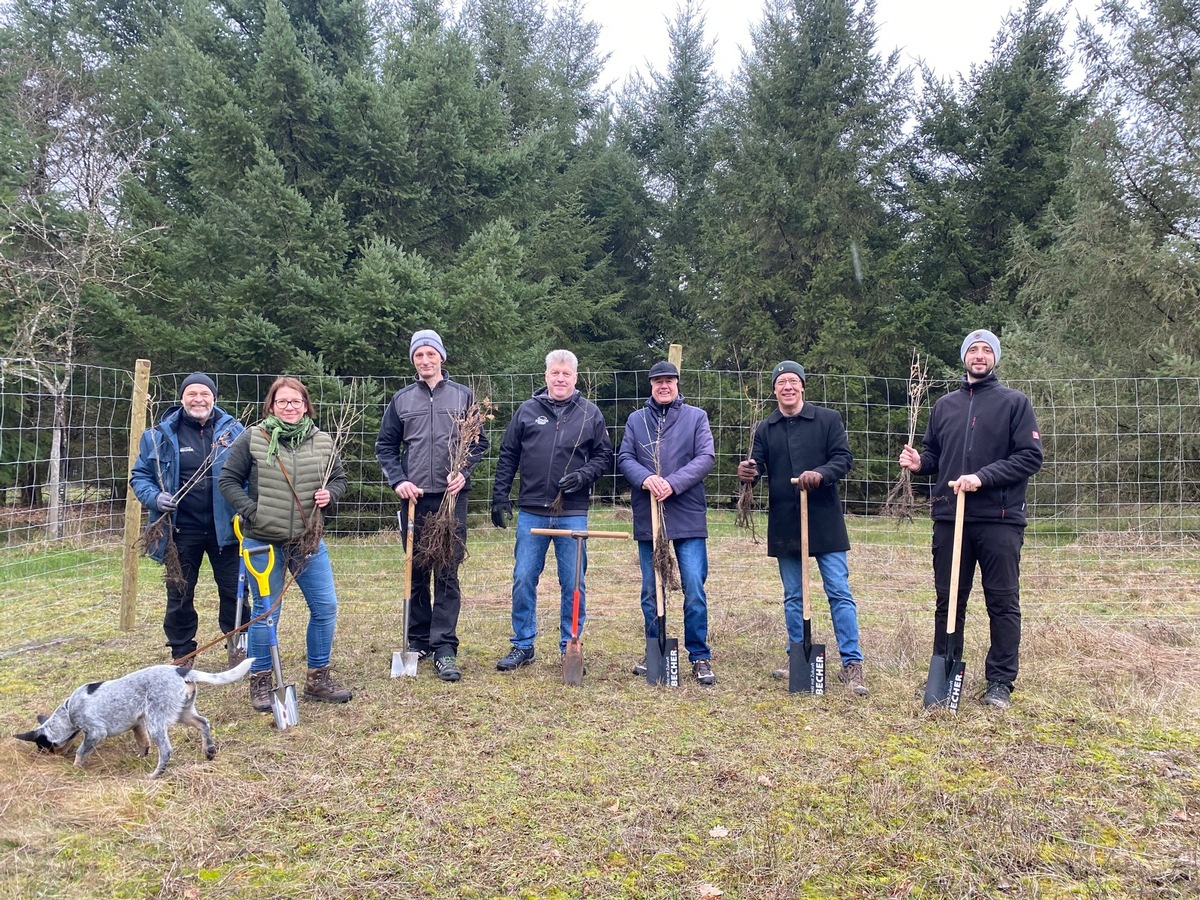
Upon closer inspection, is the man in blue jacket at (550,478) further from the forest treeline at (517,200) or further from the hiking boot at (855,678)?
the forest treeline at (517,200)

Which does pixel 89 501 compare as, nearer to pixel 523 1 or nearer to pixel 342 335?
pixel 342 335

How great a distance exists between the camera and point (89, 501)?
879 centimetres

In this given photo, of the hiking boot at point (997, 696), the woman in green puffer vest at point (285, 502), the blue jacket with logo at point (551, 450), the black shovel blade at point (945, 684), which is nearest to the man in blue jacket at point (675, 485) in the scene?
the blue jacket with logo at point (551, 450)

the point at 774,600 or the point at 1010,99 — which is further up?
the point at 1010,99

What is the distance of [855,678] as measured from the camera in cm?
403

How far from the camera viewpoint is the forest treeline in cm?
954

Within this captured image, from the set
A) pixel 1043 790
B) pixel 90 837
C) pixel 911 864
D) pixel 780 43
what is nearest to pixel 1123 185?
pixel 780 43

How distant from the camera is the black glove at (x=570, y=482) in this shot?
14.1ft

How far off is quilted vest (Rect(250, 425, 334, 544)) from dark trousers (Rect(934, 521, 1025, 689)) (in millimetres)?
3114

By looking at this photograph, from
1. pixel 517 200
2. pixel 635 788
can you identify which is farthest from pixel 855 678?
pixel 517 200

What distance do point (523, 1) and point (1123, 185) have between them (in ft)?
47.9

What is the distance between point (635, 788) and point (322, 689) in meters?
1.82

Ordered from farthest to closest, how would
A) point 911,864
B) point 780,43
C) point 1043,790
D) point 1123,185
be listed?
point 780,43 < point 1123,185 < point 1043,790 < point 911,864

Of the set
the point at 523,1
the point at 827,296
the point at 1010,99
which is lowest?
the point at 827,296
